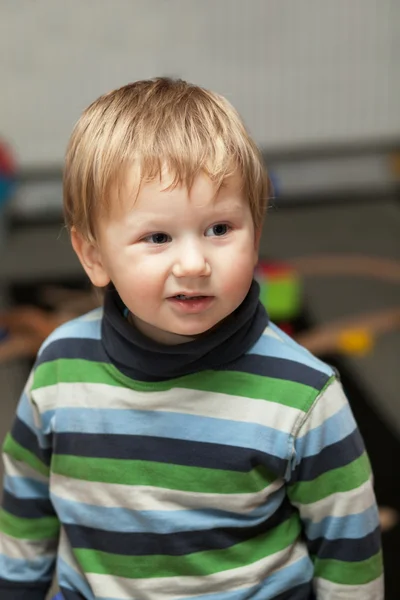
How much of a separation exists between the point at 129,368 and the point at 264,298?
1.18m

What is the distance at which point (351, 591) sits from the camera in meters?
0.80

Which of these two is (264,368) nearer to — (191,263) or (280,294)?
(191,263)

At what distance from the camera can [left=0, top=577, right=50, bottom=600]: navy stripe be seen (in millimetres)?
917

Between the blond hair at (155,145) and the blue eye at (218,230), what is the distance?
41mm

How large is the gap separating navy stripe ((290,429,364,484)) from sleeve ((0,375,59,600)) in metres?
0.29

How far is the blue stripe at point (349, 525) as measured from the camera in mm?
783

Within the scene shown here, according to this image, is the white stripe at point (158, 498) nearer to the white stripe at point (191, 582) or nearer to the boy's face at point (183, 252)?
the white stripe at point (191, 582)

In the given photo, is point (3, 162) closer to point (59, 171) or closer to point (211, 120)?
point (59, 171)

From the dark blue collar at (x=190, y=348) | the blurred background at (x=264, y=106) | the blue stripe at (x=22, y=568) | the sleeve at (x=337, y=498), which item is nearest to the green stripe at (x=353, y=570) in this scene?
the sleeve at (x=337, y=498)

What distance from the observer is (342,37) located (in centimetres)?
266

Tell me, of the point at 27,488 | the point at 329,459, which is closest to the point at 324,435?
the point at 329,459

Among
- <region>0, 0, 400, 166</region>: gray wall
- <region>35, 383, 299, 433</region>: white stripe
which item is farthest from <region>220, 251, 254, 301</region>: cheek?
<region>0, 0, 400, 166</region>: gray wall

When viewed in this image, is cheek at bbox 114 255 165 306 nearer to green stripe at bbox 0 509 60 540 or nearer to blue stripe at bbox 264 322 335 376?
blue stripe at bbox 264 322 335 376

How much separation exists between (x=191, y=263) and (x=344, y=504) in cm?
28
